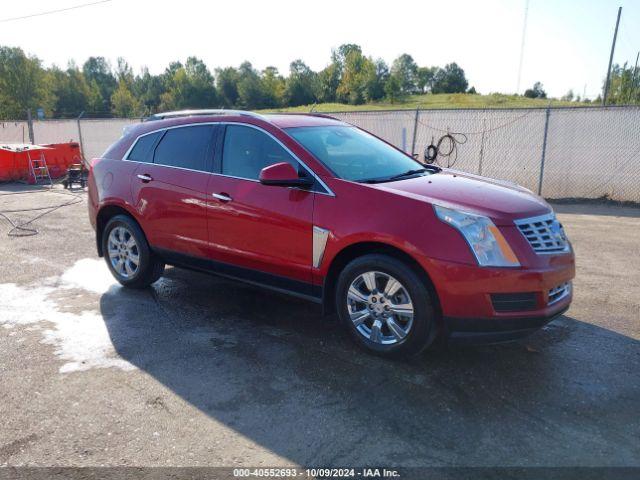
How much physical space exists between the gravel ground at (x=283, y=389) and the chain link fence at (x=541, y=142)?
6.94 m

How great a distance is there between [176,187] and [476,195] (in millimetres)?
2746

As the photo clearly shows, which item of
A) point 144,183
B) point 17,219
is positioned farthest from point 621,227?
point 17,219

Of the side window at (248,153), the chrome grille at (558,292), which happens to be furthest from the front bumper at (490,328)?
the side window at (248,153)

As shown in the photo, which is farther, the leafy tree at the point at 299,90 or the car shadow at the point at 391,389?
the leafy tree at the point at 299,90

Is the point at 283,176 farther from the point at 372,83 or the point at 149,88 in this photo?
the point at 149,88

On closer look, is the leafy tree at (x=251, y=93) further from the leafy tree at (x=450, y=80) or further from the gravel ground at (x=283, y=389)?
the gravel ground at (x=283, y=389)

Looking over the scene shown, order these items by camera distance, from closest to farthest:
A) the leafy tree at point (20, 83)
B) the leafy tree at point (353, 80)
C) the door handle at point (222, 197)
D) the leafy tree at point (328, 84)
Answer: the door handle at point (222, 197), the leafy tree at point (20, 83), the leafy tree at point (353, 80), the leafy tree at point (328, 84)

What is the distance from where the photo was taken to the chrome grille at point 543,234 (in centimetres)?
354

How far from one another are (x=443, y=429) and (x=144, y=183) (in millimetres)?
3722

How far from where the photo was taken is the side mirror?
3965mm

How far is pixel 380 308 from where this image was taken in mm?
3789

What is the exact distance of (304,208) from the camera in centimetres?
402

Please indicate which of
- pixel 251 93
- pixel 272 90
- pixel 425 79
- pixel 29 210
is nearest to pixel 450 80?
pixel 425 79

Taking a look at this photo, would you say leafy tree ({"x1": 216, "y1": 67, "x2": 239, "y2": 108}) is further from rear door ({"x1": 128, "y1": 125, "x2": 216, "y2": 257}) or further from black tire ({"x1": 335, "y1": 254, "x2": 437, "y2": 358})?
black tire ({"x1": 335, "y1": 254, "x2": 437, "y2": 358})
